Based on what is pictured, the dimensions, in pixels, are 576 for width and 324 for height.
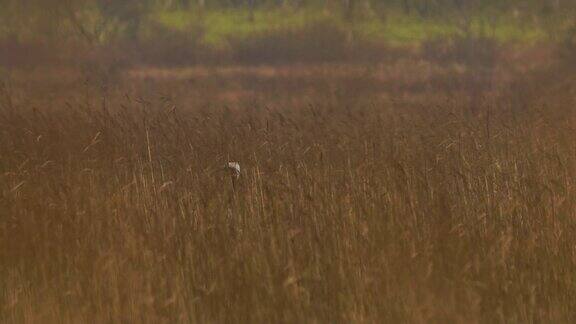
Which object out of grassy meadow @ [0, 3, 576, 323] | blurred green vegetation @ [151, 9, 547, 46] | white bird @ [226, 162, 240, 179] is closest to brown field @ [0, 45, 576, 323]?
grassy meadow @ [0, 3, 576, 323]

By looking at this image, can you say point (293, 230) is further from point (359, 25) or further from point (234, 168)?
point (359, 25)

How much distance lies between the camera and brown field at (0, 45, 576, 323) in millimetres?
4992

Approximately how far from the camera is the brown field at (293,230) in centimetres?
499

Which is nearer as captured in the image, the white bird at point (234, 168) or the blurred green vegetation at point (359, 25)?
the white bird at point (234, 168)

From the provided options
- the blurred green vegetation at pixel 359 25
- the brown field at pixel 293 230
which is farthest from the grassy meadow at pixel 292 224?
the blurred green vegetation at pixel 359 25

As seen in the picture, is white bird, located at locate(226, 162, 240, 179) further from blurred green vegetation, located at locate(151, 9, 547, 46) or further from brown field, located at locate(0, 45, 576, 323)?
blurred green vegetation, located at locate(151, 9, 547, 46)

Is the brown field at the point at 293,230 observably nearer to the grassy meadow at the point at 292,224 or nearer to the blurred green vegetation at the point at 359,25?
the grassy meadow at the point at 292,224

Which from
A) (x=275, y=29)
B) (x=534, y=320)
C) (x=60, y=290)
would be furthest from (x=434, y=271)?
(x=275, y=29)

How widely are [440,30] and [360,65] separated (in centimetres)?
494

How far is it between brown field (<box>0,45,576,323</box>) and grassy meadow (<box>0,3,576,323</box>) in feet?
0.03

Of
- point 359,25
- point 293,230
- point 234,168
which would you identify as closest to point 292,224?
point 293,230

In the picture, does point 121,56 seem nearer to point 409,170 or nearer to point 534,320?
point 409,170

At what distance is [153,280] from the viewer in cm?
516

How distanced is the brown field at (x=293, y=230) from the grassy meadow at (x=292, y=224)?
10 mm
